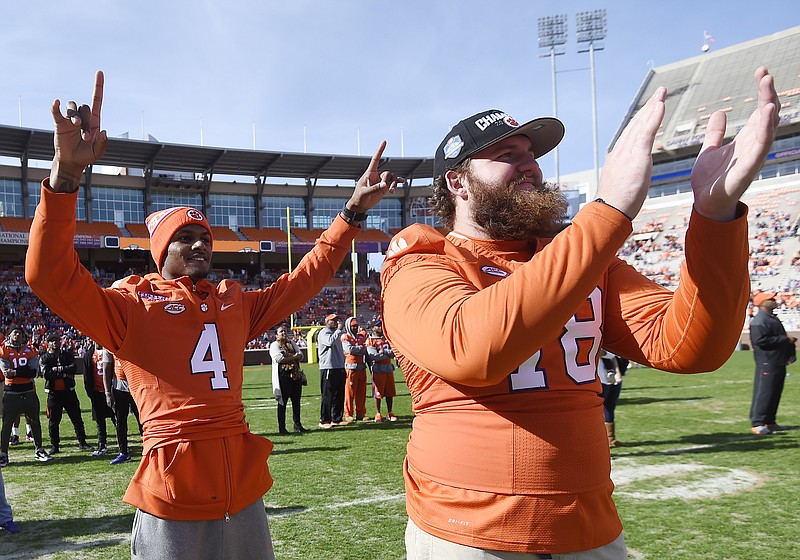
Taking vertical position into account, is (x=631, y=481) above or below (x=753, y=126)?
below

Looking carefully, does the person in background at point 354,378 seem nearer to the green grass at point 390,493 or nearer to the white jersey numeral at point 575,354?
the green grass at point 390,493

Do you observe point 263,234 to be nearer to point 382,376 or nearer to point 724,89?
point 382,376

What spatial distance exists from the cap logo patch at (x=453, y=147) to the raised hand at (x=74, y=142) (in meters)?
1.18

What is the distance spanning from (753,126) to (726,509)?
5280mm

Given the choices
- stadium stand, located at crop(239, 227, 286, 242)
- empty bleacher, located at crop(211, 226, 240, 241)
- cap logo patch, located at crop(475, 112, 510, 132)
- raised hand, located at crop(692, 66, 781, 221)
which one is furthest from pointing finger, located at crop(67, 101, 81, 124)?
stadium stand, located at crop(239, 227, 286, 242)

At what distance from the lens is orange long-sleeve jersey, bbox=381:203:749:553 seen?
132cm

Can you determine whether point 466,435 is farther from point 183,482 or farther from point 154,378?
point 154,378

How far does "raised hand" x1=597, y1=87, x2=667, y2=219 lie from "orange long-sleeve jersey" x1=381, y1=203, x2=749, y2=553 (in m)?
0.05

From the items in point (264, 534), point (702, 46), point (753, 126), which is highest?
point (702, 46)

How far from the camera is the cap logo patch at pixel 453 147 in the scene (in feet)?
6.72

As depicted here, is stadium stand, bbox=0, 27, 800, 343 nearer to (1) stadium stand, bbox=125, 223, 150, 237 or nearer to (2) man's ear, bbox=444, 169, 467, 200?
(1) stadium stand, bbox=125, 223, 150, 237

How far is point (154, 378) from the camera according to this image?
292 centimetres

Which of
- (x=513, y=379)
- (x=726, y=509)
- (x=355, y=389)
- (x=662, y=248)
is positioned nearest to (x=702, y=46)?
(x=662, y=248)

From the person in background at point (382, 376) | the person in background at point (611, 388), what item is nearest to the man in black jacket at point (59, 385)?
the person in background at point (382, 376)
